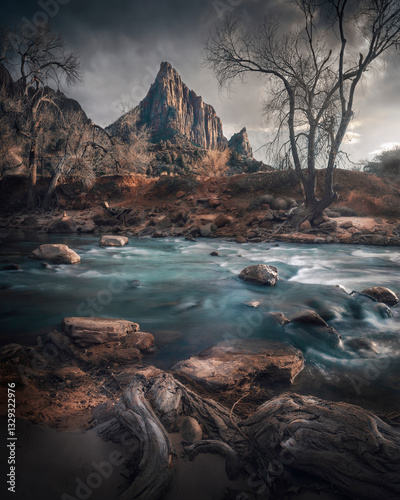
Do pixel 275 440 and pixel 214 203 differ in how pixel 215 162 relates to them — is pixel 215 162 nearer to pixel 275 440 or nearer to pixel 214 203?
pixel 214 203

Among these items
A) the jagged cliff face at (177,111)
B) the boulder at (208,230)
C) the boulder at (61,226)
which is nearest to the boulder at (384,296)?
the boulder at (208,230)

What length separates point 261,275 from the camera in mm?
5488

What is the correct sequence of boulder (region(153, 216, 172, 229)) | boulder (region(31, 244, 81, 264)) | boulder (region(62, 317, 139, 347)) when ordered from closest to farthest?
boulder (region(62, 317, 139, 347))
boulder (region(31, 244, 81, 264))
boulder (region(153, 216, 172, 229))

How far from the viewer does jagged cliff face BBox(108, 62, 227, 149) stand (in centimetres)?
9388

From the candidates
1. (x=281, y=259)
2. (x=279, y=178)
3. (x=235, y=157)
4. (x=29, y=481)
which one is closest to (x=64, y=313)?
(x=29, y=481)

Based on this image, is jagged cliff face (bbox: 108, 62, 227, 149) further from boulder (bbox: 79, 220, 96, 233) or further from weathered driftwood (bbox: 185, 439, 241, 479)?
weathered driftwood (bbox: 185, 439, 241, 479)

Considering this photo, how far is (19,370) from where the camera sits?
7.29ft

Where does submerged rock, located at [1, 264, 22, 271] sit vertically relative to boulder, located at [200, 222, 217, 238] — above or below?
below

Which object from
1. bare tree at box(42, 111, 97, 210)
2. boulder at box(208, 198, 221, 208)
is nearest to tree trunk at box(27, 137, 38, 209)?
bare tree at box(42, 111, 97, 210)

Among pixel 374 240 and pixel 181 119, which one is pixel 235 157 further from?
pixel 181 119

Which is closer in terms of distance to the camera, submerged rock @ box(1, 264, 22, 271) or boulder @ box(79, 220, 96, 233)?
submerged rock @ box(1, 264, 22, 271)

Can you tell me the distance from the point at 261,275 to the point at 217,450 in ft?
13.9

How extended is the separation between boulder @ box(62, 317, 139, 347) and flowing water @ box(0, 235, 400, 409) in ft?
1.47

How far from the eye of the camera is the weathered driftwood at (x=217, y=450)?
1.42 metres
